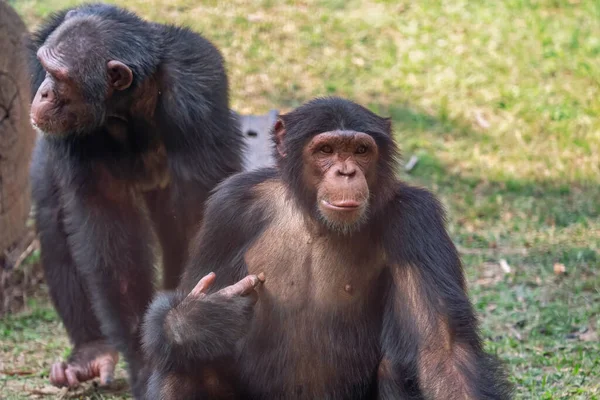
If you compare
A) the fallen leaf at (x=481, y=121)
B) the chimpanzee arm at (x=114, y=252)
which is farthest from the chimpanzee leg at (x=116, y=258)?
the fallen leaf at (x=481, y=121)

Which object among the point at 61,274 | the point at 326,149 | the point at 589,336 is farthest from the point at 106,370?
the point at 589,336

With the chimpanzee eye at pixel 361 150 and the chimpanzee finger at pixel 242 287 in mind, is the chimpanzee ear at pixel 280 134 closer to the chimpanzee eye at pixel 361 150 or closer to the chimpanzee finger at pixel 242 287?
the chimpanzee eye at pixel 361 150

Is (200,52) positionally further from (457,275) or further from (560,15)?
(560,15)

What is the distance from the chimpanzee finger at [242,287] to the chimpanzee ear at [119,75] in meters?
1.71

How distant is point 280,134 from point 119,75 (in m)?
1.42

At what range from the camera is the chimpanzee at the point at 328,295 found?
4801 millimetres

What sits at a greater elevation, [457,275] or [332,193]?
[332,193]

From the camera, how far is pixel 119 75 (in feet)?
20.3

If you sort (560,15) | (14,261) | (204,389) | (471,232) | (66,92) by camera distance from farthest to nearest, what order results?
(560,15) → (471,232) → (14,261) → (66,92) → (204,389)

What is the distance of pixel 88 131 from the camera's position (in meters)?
6.23

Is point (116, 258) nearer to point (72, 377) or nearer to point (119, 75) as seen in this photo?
point (72, 377)

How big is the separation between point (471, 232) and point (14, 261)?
13.5ft

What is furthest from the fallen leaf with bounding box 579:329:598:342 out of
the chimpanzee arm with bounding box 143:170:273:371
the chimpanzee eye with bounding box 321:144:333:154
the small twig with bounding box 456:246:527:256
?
the chimpanzee eye with bounding box 321:144:333:154

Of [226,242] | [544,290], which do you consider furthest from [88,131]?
[544,290]
